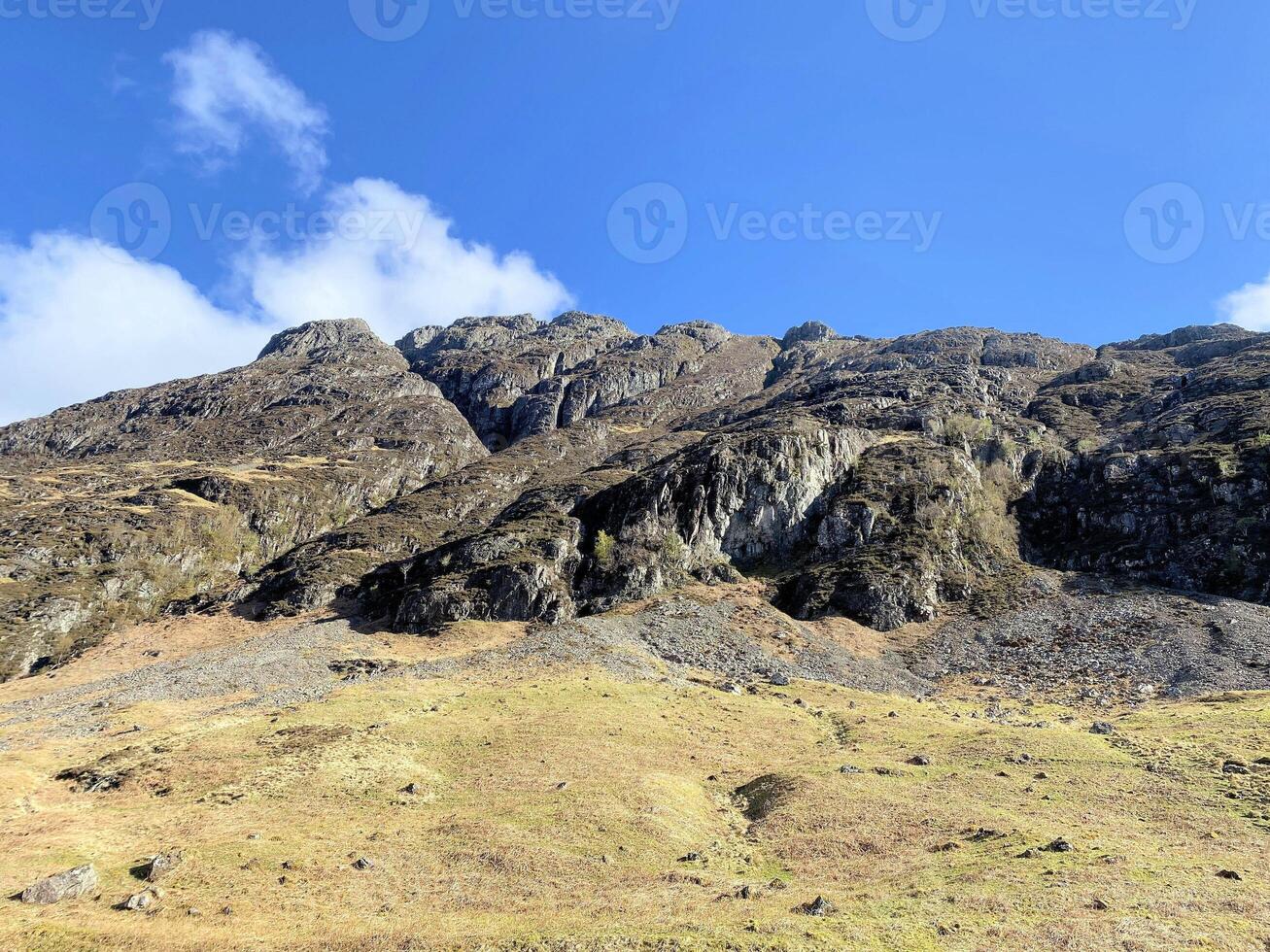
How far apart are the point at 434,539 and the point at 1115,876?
11499cm

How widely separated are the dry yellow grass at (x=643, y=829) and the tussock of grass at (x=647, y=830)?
148mm

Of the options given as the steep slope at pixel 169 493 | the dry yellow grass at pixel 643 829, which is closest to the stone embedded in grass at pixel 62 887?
the dry yellow grass at pixel 643 829

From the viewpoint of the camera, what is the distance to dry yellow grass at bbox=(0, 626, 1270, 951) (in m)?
19.7

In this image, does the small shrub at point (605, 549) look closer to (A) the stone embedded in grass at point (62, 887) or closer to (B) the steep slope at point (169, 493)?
(B) the steep slope at point (169, 493)

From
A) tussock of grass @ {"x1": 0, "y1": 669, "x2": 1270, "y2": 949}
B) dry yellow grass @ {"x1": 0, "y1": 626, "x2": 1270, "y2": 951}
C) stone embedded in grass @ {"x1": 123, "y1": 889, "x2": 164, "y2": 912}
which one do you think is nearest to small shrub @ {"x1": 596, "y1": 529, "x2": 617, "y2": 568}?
dry yellow grass @ {"x1": 0, "y1": 626, "x2": 1270, "y2": 951}

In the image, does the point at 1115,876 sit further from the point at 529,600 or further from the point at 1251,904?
the point at 529,600

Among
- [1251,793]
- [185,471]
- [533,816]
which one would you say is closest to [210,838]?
[533,816]

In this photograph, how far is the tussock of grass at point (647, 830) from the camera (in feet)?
64.5

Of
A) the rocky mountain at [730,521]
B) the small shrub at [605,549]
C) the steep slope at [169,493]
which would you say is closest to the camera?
the rocky mountain at [730,521]

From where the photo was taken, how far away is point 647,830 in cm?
2983

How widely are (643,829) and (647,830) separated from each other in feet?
0.64

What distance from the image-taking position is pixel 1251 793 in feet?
92.9

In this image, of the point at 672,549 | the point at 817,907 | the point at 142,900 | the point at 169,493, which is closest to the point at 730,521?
the point at 672,549

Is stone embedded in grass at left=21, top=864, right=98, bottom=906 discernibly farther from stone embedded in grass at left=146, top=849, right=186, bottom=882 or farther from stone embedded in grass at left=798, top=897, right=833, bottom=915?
stone embedded in grass at left=798, top=897, right=833, bottom=915
